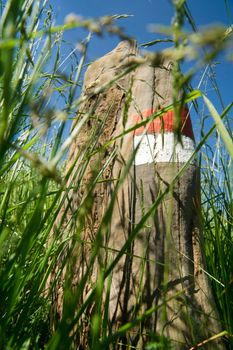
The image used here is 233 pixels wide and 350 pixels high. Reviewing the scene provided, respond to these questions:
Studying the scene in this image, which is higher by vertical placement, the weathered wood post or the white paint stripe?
the white paint stripe

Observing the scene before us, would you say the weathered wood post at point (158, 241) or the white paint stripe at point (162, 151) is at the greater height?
the white paint stripe at point (162, 151)

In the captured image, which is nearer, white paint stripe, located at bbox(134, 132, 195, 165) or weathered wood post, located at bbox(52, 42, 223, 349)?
weathered wood post, located at bbox(52, 42, 223, 349)

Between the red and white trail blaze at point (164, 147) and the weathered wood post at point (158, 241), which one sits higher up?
the red and white trail blaze at point (164, 147)

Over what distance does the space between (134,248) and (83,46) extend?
0.76 m

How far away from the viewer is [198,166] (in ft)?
4.54

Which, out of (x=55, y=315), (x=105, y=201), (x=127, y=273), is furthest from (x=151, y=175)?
(x=55, y=315)

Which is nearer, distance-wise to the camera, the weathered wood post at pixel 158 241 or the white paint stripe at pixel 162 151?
the weathered wood post at pixel 158 241

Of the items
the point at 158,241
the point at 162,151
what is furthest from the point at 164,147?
the point at 158,241

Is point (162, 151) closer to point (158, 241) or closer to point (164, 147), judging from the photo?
point (164, 147)

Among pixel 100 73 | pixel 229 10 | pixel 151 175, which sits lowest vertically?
pixel 151 175

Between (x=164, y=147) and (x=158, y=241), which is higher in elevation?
(x=164, y=147)

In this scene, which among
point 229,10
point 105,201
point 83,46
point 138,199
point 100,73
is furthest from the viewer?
point 100,73

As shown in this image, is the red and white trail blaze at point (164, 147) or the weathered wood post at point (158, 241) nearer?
the weathered wood post at point (158, 241)

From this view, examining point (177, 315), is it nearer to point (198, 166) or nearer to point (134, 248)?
point (134, 248)
